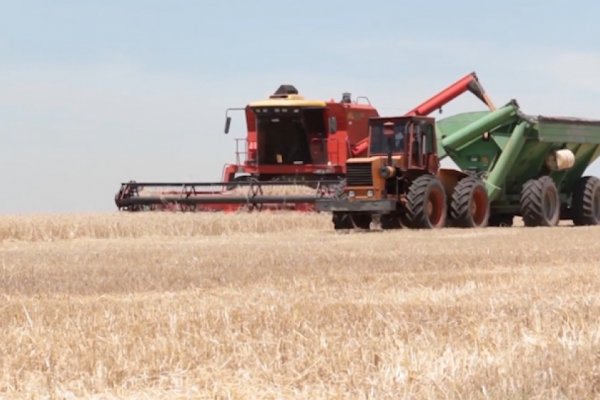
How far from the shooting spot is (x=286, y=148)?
23.9 meters

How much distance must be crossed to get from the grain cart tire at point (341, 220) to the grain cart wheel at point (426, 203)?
1.15 metres

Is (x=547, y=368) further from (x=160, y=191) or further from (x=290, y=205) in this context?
(x=160, y=191)

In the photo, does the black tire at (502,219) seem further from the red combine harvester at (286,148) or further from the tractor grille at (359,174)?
the tractor grille at (359,174)

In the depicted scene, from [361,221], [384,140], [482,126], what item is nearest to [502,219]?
[482,126]

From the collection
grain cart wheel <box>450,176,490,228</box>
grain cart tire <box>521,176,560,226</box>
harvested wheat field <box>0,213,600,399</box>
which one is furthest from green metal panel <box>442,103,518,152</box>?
harvested wheat field <box>0,213,600,399</box>

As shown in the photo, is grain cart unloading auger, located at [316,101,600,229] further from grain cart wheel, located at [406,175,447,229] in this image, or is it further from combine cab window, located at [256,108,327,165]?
combine cab window, located at [256,108,327,165]

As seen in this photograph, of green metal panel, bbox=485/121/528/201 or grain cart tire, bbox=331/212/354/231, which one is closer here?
grain cart tire, bbox=331/212/354/231

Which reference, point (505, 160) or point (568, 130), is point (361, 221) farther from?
point (568, 130)

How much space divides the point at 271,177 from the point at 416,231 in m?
6.78

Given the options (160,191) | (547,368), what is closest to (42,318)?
(547,368)

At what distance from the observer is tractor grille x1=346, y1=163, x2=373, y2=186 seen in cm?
1824

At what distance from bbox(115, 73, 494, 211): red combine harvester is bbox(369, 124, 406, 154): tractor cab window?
3353mm

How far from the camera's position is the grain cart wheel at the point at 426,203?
18.1 m

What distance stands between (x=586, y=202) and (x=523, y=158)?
2.03 metres
